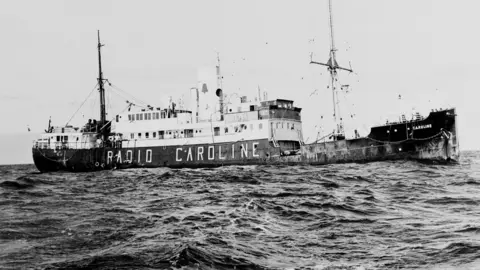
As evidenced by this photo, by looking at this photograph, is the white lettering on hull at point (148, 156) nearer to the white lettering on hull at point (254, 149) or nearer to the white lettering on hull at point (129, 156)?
the white lettering on hull at point (129, 156)

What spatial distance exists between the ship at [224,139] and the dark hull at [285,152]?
83 mm

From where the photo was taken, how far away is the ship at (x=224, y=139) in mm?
43094

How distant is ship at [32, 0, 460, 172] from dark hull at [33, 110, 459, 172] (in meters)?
0.08

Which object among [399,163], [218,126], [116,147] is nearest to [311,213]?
[399,163]

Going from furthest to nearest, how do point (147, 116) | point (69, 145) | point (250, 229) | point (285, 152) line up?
1. point (69, 145)
2. point (147, 116)
3. point (285, 152)
4. point (250, 229)

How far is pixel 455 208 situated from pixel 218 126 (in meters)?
36.8

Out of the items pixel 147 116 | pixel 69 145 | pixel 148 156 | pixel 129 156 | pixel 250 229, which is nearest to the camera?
pixel 250 229

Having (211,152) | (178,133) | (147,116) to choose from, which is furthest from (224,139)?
(147,116)

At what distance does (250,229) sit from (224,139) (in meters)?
37.2

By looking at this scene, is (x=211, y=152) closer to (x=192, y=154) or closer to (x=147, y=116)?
(x=192, y=154)

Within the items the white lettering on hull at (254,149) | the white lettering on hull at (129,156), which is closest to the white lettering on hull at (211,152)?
the white lettering on hull at (254,149)

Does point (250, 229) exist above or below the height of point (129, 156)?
below

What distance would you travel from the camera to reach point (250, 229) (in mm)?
14141

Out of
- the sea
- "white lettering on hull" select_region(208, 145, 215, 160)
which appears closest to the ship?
"white lettering on hull" select_region(208, 145, 215, 160)
